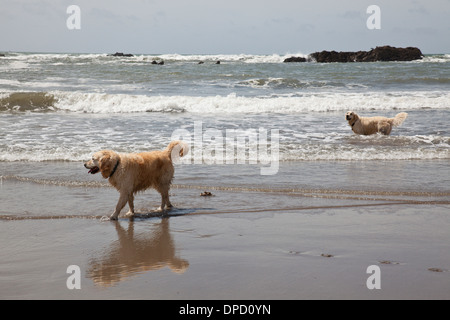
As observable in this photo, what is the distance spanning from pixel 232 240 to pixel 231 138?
8.00 meters

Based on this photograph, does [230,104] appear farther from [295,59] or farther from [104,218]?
[295,59]

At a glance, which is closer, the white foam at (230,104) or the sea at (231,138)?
the sea at (231,138)

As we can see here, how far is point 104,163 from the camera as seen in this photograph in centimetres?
703

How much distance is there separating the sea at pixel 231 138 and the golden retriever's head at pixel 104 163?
762 millimetres

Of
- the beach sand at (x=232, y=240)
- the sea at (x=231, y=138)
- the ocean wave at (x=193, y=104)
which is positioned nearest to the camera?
the beach sand at (x=232, y=240)

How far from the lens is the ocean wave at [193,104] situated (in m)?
21.0

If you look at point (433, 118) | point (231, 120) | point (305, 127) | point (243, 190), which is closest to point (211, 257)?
point (243, 190)

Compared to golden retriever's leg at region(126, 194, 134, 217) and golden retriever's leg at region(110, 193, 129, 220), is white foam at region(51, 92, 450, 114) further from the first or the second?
golden retriever's leg at region(110, 193, 129, 220)

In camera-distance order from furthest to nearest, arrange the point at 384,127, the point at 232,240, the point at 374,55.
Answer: the point at 374,55 < the point at 384,127 < the point at 232,240

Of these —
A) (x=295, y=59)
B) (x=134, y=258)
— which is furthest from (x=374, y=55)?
(x=134, y=258)

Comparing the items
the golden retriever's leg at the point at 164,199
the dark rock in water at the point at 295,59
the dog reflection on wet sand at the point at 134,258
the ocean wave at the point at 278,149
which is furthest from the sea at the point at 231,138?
the dark rock in water at the point at 295,59

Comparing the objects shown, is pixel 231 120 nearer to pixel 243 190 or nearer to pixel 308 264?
pixel 243 190

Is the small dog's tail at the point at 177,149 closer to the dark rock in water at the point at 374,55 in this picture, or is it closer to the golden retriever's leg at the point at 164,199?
the golden retriever's leg at the point at 164,199
